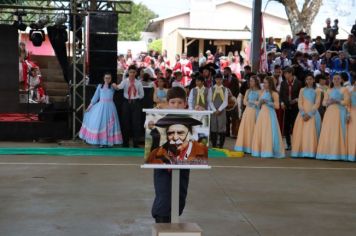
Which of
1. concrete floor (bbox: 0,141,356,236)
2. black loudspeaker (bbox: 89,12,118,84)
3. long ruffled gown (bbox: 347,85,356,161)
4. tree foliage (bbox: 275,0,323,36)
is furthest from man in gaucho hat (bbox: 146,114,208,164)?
tree foliage (bbox: 275,0,323,36)

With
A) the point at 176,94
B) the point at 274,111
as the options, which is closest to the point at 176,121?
the point at 176,94

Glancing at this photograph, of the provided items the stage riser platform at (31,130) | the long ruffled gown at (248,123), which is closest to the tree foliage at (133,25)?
the stage riser platform at (31,130)

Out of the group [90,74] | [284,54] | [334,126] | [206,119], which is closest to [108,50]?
[90,74]

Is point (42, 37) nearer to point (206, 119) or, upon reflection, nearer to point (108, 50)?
point (108, 50)

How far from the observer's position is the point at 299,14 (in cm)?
2984

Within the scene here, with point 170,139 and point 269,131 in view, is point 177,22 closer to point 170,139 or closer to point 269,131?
point 269,131

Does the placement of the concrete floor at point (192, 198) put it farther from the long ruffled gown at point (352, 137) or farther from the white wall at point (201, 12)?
the white wall at point (201, 12)

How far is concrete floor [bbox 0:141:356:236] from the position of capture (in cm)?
672

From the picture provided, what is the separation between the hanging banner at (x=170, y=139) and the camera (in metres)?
4.60

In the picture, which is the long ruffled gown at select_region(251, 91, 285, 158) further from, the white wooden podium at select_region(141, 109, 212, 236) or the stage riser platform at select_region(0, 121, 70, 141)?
the white wooden podium at select_region(141, 109, 212, 236)

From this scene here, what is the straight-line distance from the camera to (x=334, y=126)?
480 inches

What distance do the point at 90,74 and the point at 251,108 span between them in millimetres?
3712

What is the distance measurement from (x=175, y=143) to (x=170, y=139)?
5 centimetres

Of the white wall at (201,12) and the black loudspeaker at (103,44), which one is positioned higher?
the white wall at (201,12)
